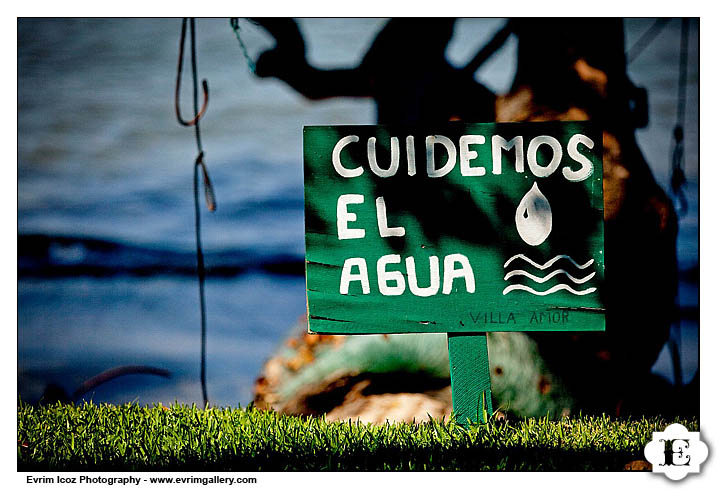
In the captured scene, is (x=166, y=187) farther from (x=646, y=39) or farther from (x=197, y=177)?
(x=646, y=39)

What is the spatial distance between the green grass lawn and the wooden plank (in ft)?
0.23

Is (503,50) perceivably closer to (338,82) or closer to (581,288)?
(338,82)

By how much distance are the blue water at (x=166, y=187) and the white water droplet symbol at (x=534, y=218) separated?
83 cm

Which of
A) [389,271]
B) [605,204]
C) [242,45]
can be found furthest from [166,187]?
[605,204]

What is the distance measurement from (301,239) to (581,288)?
141cm

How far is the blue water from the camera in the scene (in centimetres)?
389

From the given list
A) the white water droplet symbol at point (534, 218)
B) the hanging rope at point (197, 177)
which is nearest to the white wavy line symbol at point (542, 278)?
the white water droplet symbol at point (534, 218)

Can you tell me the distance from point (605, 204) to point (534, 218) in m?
0.74

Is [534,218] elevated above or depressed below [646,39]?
below

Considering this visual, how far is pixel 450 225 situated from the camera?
348 centimetres

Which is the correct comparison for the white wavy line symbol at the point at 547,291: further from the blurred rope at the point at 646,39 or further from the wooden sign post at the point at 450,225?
the blurred rope at the point at 646,39

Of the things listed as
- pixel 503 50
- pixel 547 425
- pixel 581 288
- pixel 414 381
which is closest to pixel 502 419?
pixel 547 425

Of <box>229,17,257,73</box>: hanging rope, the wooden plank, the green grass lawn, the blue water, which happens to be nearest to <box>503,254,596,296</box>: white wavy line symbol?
the wooden plank

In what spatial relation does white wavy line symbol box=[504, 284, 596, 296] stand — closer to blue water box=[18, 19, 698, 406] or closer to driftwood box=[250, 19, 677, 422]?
driftwood box=[250, 19, 677, 422]
